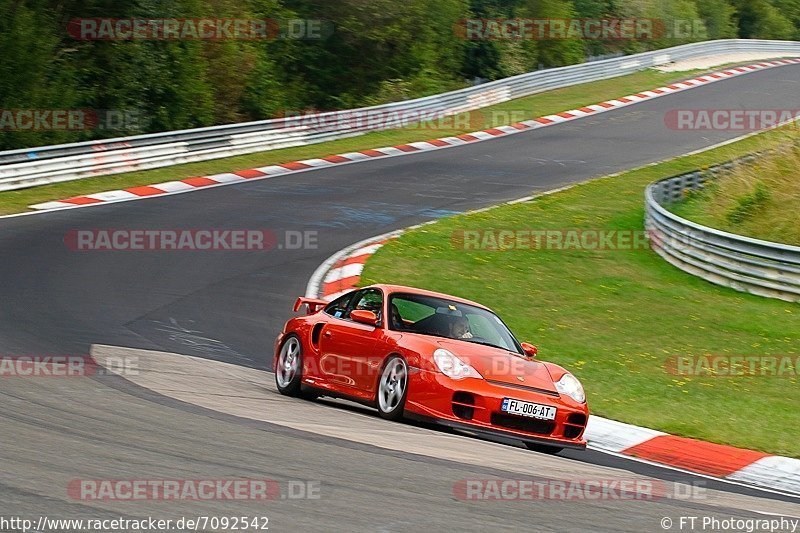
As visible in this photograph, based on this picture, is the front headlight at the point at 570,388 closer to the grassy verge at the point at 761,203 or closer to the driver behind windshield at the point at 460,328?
the driver behind windshield at the point at 460,328

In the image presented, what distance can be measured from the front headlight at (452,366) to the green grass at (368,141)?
42.1 feet

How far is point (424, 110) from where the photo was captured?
112 feet

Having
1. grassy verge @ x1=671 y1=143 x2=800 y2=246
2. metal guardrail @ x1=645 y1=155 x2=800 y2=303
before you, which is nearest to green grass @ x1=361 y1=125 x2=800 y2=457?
metal guardrail @ x1=645 y1=155 x2=800 y2=303

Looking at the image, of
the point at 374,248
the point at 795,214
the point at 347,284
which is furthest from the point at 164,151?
the point at 795,214

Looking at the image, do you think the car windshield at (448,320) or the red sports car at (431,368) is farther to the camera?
the car windshield at (448,320)

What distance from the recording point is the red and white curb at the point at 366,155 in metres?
22.0

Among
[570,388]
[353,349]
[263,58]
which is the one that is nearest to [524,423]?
[570,388]

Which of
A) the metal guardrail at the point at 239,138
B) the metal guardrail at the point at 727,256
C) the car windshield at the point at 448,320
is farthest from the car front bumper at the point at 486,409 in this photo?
the metal guardrail at the point at 239,138

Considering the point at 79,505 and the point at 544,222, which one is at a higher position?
the point at 79,505

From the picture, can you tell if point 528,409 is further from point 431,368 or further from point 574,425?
point 431,368

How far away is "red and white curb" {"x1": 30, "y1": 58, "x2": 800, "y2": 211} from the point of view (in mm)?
22047

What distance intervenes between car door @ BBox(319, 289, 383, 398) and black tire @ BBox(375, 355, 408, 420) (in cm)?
13

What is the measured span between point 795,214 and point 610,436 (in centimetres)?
1050

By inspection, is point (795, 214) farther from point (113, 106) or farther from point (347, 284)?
point (113, 106)
